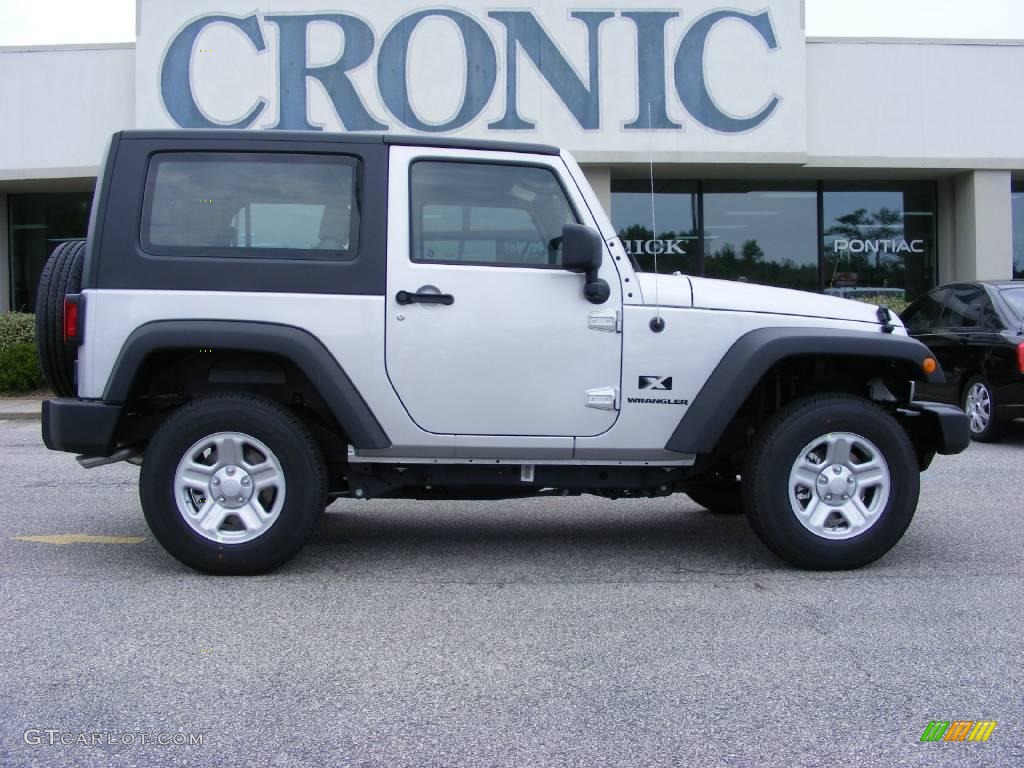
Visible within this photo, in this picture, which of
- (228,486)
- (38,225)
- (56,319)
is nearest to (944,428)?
(228,486)

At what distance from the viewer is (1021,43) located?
16.7 meters

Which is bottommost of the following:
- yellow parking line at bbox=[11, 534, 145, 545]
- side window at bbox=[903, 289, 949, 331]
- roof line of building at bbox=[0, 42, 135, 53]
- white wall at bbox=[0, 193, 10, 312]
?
yellow parking line at bbox=[11, 534, 145, 545]

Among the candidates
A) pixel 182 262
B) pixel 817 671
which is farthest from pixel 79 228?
pixel 817 671

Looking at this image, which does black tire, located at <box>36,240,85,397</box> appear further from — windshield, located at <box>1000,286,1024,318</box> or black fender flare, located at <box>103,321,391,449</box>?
windshield, located at <box>1000,286,1024,318</box>

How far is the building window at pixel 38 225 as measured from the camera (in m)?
18.7

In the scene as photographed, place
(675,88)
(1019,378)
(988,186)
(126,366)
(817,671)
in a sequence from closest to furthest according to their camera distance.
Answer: (817,671), (126,366), (1019,378), (675,88), (988,186)

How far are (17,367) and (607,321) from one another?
1319 cm

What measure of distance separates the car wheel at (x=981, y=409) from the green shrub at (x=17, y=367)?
12898 millimetres

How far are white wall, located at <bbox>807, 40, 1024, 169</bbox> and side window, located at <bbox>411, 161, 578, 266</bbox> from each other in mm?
12650

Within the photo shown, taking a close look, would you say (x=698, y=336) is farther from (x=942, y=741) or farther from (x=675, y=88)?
(x=675, y=88)

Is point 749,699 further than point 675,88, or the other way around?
point 675,88

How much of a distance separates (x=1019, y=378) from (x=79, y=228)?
52.9 ft

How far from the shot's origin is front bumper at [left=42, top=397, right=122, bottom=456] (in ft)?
15.4

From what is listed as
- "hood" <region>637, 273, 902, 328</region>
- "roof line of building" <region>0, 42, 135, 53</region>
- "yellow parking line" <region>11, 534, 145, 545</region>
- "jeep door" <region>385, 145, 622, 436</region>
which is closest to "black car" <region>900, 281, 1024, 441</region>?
"hood" <region>637, 273, 902, 328</region>
